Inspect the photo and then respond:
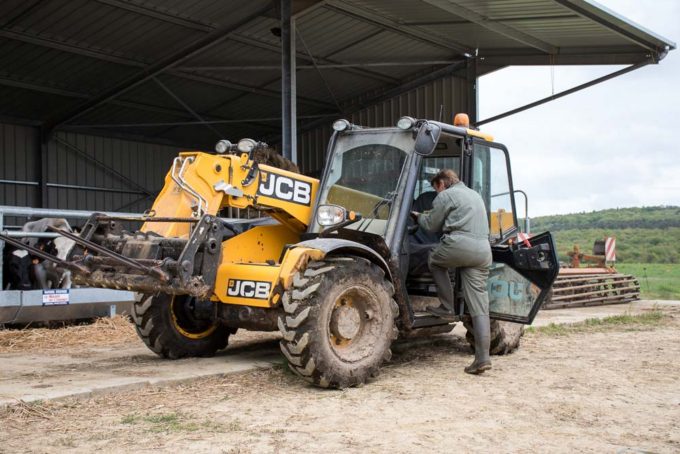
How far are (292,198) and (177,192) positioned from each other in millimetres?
1065

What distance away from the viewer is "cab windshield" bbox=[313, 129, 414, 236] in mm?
7043

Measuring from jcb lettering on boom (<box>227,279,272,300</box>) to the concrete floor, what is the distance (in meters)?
0.72

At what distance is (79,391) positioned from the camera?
5570 millimetres

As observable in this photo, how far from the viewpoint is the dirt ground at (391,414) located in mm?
4430

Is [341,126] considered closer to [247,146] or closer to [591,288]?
[247,146]

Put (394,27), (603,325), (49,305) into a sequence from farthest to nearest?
1. (394,27)
2. (603,325)
3. (49,305)

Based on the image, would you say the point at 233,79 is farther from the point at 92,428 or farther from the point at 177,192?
the point at 92,428

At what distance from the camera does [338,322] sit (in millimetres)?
6145

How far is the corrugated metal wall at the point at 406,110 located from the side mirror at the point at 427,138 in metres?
15.0

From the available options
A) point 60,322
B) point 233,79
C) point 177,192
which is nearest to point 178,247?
point 177,192

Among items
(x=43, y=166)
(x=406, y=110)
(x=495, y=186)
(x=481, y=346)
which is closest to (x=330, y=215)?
(x=481, y=346)

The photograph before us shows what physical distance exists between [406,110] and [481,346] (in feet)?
57.6

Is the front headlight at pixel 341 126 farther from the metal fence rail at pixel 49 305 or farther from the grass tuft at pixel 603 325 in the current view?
the grass tuft at pixel 603 325

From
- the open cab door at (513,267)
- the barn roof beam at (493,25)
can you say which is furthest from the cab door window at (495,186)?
the barn roof beam at (493,25)
